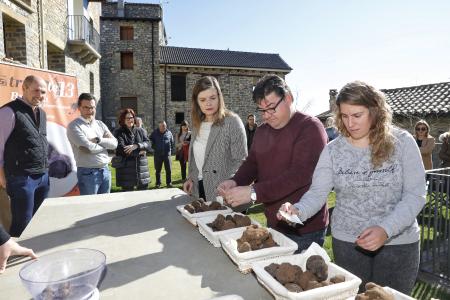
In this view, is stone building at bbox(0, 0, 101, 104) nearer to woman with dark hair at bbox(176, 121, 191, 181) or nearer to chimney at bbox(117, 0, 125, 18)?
woman with dark hair at bbox(176, 121, 191, 181)

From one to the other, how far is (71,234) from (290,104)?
5.17 ft

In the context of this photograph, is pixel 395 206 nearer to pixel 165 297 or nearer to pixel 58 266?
pixel 165 297

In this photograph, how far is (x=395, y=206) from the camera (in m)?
1.67

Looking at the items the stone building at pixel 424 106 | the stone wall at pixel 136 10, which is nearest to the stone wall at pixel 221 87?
the stone wall at pixel 136 10

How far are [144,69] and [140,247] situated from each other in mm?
21178

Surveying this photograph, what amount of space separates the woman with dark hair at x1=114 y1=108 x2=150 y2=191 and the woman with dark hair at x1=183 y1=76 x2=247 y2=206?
286 centimetres

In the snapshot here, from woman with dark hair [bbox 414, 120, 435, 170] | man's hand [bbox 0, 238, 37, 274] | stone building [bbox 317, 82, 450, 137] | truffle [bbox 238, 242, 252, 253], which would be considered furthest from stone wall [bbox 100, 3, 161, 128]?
truffle [bbox 238, 242, 252, 253]

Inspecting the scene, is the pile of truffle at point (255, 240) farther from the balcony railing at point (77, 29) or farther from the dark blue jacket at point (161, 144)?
the balcony railing at point (77, 29)

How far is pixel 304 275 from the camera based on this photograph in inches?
46.5

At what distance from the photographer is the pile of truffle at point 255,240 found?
1.48 metres

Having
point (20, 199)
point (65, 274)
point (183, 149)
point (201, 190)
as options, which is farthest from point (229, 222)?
point (183, 149)

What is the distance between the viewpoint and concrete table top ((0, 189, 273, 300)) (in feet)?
4.26

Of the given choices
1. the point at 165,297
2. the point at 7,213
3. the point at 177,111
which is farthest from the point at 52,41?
the point at 177,111

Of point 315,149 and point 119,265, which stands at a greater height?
point 315,149
